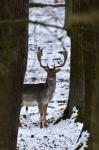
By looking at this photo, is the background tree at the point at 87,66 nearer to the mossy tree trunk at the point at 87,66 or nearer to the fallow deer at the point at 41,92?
the mossy tree trunk at the point at 87,66

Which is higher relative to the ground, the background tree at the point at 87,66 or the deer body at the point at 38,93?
the background tree at the point at 87,66

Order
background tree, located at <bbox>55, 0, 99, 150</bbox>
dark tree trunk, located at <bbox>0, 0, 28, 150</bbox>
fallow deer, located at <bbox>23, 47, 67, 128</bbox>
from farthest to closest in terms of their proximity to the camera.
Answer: fallow deer, located at <bbox>23, 47, 67, 128</bbox> < dark tree trunk, located at <bbox>0, 0, 28, 150</bbox> < background tree, located at <bbox>55, 0, 99, 150</bbox>

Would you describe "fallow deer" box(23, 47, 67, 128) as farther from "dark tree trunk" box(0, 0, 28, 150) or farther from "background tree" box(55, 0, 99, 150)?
"dark tree trunk" box(0, 0, 28, 150)

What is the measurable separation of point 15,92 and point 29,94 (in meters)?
6.46

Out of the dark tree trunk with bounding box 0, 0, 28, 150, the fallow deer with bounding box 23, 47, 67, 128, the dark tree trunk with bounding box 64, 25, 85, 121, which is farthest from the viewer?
the fallow deer with bounding box 23, 47, 67, 128

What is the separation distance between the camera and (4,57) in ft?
20.3

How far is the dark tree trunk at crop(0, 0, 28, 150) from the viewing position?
6.05m

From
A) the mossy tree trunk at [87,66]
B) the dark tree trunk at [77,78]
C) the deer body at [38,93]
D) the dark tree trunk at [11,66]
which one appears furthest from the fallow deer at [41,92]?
the dark tree trunk at [11,66]

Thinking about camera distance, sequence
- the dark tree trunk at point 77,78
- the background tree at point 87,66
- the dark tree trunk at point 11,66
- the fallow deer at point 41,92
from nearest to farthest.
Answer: the background tree at point 87,66
the dark tree trunk at point 11,66
the dark tree trunk at point 77,78
the fallow deer at point 41,92

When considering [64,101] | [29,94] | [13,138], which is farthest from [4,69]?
Answer: [64,101]

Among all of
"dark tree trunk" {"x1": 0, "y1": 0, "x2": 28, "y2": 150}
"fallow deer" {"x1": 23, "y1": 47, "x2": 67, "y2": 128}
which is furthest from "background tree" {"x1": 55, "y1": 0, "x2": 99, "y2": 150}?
"fallow deer" {"x1": 23, "y1": 47, "x2": 67, "y2": 128}

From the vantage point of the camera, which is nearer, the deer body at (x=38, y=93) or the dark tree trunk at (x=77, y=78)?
the dark tree trunk at (x=77, y=78)

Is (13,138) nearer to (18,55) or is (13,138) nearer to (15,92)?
(15,92)

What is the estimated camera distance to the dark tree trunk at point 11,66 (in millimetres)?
6051
